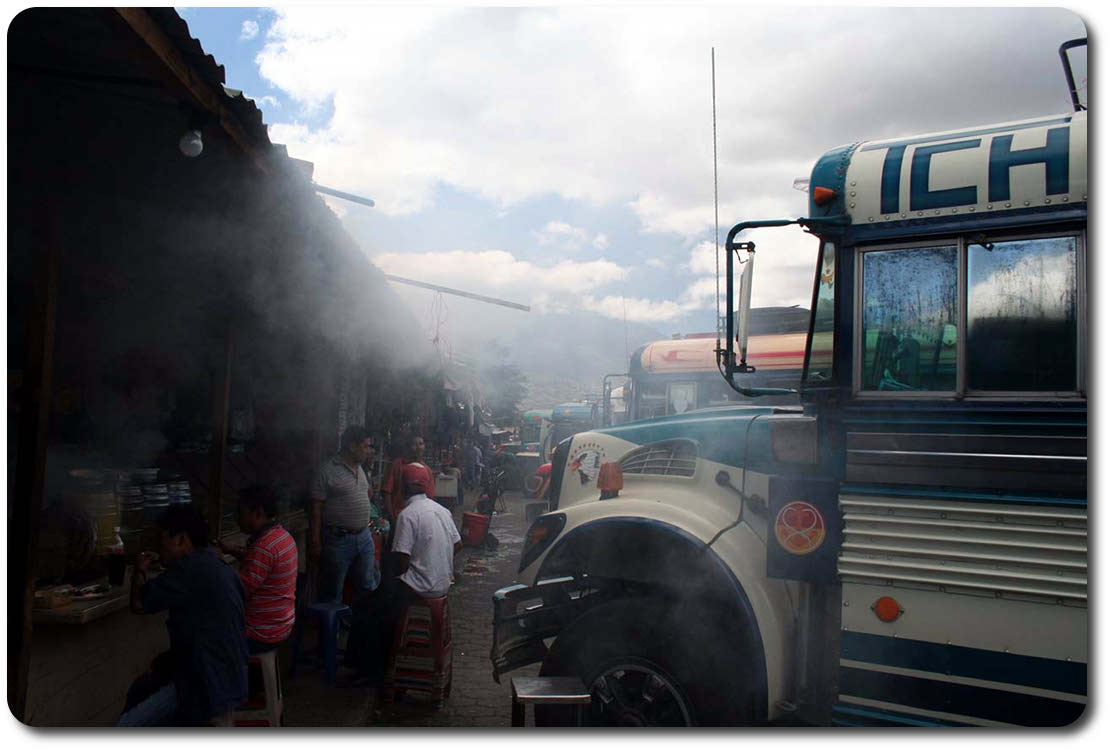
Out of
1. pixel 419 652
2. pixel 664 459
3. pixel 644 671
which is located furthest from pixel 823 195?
pixel 419 652

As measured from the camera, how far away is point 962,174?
2803mm

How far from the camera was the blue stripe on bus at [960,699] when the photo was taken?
264 cm

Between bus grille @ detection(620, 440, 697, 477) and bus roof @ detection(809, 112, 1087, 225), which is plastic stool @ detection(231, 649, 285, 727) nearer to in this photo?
bus grille @ detection(620, 440, 697, 477)

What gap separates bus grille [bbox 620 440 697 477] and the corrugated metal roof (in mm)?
2556

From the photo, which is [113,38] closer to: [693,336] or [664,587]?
[664,587]

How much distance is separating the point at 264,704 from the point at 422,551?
1.44 metres

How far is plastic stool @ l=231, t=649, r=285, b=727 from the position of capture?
142 inches

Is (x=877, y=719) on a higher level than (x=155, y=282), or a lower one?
lower

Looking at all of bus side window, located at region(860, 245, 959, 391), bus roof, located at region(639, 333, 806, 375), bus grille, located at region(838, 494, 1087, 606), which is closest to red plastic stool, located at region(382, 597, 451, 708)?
bus grille, located at region(838, 494, 1087, 606)

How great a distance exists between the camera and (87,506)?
3992 millimetres

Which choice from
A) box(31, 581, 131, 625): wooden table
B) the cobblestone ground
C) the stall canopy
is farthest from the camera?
the cobblestone ground

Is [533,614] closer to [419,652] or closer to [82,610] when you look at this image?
[419,652]

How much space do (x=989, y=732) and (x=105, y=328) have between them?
568 centimetres

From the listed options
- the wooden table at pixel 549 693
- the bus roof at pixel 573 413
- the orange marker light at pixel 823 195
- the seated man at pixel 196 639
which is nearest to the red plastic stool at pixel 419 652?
A: the wooden table at pixel 549 693
